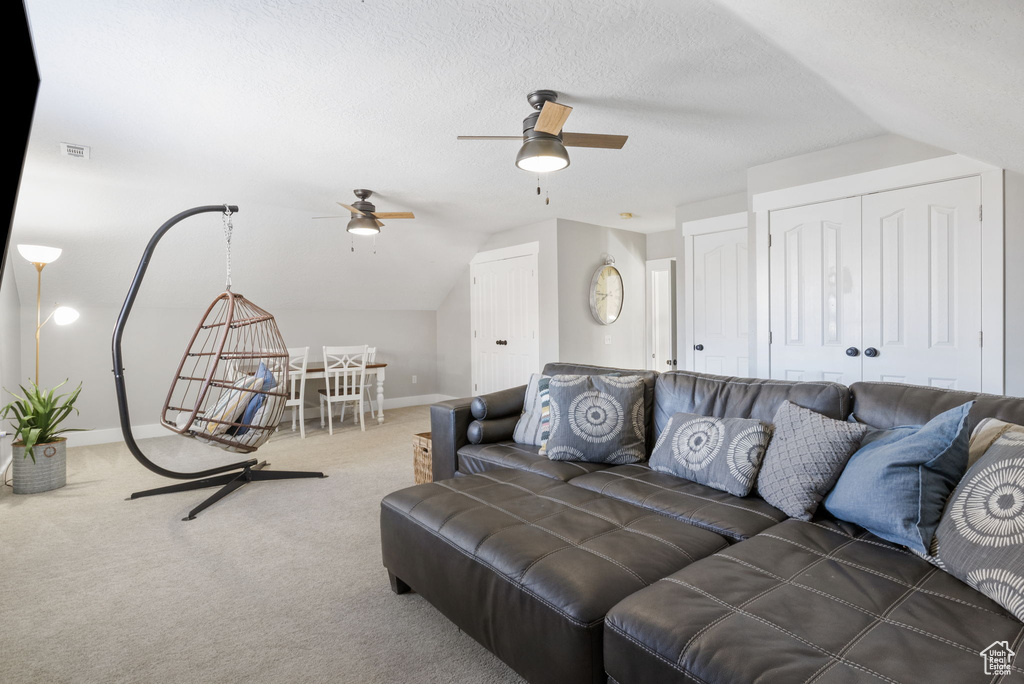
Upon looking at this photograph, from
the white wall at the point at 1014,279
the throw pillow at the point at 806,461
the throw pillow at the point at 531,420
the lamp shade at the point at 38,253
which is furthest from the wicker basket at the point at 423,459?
the white wall at the point at 1014,279

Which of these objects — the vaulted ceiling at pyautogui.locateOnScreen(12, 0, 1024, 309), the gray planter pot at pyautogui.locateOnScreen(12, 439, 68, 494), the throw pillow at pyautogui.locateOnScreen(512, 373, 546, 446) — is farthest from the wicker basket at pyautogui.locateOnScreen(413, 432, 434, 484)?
the gray planter pot at pyautogui.locateOnScreen(12, 439, 68, 494)

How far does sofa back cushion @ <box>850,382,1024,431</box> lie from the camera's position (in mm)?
1729

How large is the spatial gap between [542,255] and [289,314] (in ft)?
10.4

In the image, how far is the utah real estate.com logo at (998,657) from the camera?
1.03 meters

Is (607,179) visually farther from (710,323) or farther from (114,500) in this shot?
(114,500)

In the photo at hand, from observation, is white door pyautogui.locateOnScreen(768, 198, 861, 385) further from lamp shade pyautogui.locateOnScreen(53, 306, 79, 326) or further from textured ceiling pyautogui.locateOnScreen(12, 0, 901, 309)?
lamp shade pyautogui.locateOnScreen(53, 306, 79, 326)

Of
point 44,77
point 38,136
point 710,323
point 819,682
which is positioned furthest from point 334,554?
point 710,323

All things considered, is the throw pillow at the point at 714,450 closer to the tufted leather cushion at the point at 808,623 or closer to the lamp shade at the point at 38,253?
the tufted leather cushion at the point at 808,623

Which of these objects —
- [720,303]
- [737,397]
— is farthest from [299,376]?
[737,397]

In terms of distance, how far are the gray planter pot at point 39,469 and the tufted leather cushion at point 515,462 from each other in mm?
3015

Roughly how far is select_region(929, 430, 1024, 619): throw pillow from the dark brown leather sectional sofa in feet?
0.16

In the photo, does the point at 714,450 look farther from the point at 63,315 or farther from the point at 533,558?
the point at 63,315

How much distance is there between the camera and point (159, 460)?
4.61m

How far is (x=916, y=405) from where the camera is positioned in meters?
1.93
